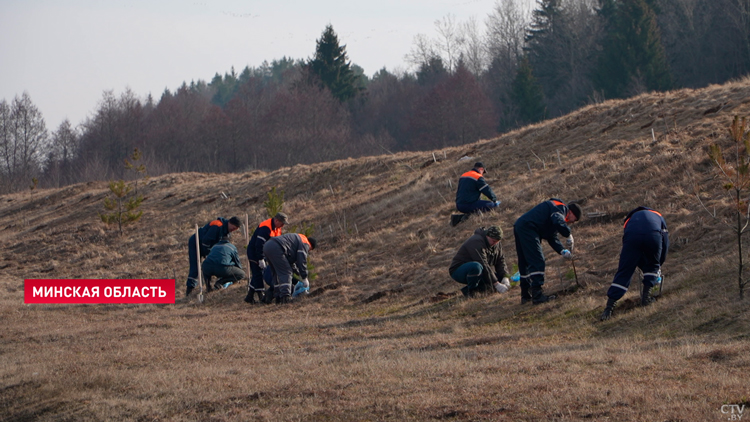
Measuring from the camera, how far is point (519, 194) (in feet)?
57.5

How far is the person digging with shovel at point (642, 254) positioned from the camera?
8.78m

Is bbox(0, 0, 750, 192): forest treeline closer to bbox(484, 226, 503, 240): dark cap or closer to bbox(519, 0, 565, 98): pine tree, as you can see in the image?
bbox(519, 0, 565, 98): pine tree

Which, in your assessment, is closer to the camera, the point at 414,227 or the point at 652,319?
the point at 652,319

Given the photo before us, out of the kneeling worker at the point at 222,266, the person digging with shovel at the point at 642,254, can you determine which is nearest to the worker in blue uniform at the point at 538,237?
the person digging with shovel at the point at 642,254

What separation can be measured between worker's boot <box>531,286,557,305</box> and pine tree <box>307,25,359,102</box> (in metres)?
60.9

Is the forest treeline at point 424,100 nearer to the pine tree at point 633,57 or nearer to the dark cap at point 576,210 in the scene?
the pine tree at point 633,57

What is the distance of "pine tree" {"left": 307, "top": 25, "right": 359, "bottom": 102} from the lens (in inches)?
2697

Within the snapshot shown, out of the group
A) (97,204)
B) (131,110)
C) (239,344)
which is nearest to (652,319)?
(239,344)

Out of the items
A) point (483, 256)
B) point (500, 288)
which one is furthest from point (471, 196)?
point (500, 288)

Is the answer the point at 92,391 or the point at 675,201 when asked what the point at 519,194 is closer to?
the point at 675,201

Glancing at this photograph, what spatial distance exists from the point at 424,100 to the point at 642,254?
5589 centimetres

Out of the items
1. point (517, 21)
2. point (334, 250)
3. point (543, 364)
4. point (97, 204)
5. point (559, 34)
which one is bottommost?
point (543, 364)

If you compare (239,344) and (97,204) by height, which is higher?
(97,204)

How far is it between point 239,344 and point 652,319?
18.0ft
